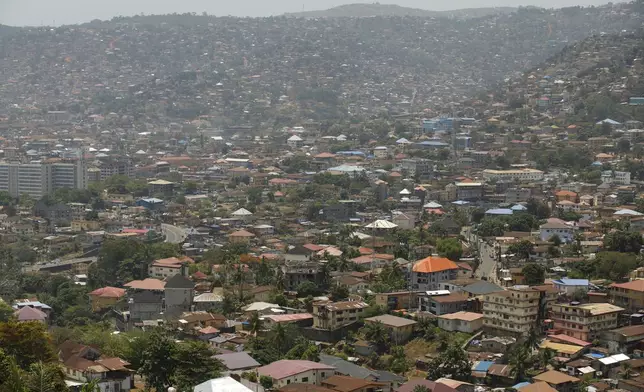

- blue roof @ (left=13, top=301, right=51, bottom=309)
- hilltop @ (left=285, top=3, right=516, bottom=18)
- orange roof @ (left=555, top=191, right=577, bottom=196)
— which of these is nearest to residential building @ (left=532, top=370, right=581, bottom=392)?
blue roof @ (left=13, top=301, right=51, bottom=309)

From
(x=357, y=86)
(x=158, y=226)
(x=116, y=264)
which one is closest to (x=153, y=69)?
(x=357, y=86)

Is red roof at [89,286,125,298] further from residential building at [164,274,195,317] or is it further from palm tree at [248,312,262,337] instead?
palm tree at [248,312,262,337]

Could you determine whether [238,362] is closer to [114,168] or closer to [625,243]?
[625,243]

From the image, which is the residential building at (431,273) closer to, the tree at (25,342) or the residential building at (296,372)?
the residential building at (296,372)

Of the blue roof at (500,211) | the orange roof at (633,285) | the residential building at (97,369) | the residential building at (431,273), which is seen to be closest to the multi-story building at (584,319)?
the orange roof at (633,285)

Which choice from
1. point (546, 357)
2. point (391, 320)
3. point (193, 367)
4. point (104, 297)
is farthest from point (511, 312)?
point (104, 297)

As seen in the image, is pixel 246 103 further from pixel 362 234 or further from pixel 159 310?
pixel 159 310
